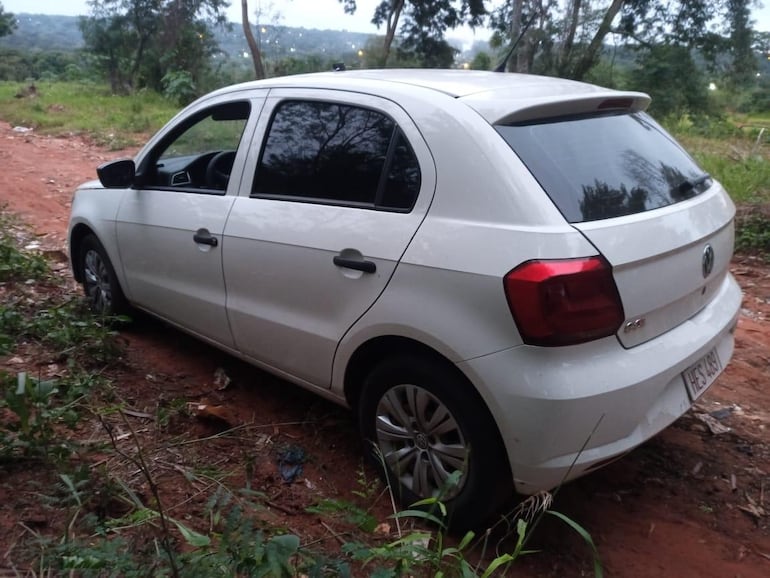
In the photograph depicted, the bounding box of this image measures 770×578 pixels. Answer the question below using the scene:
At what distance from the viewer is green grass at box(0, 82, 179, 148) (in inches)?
540

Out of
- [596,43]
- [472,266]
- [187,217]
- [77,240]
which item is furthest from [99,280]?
[596,43]

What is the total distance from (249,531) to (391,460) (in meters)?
0.94

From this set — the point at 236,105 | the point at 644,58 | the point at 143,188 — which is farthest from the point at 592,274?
the point at 644,58

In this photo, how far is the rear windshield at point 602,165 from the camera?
2.32 metres

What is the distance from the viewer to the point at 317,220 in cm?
279

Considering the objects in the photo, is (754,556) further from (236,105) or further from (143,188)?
(143,188)

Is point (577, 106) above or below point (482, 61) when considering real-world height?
above

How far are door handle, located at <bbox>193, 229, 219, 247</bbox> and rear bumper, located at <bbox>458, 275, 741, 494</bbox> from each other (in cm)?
156

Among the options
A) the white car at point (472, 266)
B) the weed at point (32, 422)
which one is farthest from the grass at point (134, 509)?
the white car at point (472, 266)

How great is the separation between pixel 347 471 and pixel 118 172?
2.17 meters

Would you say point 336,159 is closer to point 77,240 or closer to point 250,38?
point 77,240

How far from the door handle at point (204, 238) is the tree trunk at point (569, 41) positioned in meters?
19.6

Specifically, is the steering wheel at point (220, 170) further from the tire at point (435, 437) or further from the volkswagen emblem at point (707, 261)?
the volkswagen emblem at point (707, 261)

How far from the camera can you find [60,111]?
16688 millimetres
